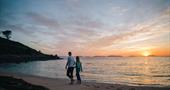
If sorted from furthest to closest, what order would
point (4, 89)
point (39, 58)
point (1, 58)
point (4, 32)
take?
point (4, 32)
point (39, 58)
point (1, 58)
point (4, 89)

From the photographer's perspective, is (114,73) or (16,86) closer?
(16,86)

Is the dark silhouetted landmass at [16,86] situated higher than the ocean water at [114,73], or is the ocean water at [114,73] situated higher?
the dark silhouetted landmass at [16,86]

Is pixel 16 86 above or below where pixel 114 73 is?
above

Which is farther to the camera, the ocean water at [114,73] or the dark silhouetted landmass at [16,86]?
the ocean water at [114,73]

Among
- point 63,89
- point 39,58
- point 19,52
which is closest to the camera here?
point 63,89

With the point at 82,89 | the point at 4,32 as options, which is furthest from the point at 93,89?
the point at 4,32

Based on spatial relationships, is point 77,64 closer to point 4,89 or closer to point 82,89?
point 82,89

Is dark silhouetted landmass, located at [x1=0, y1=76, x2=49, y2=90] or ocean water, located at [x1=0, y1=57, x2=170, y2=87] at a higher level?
dark silhouetted landmass, located at [x1=0, y1=76, x2=49, y2=90]

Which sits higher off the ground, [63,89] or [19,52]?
[19,52]

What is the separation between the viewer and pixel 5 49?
317 feet

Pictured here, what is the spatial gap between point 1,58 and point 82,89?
247ft

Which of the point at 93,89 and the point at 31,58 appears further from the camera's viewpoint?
the point at 31,58

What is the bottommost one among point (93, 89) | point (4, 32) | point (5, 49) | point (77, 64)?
point (93, 89)

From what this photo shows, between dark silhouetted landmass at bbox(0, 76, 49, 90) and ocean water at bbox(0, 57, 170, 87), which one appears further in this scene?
ocean water at bbox(0, 57, 170, 87)
